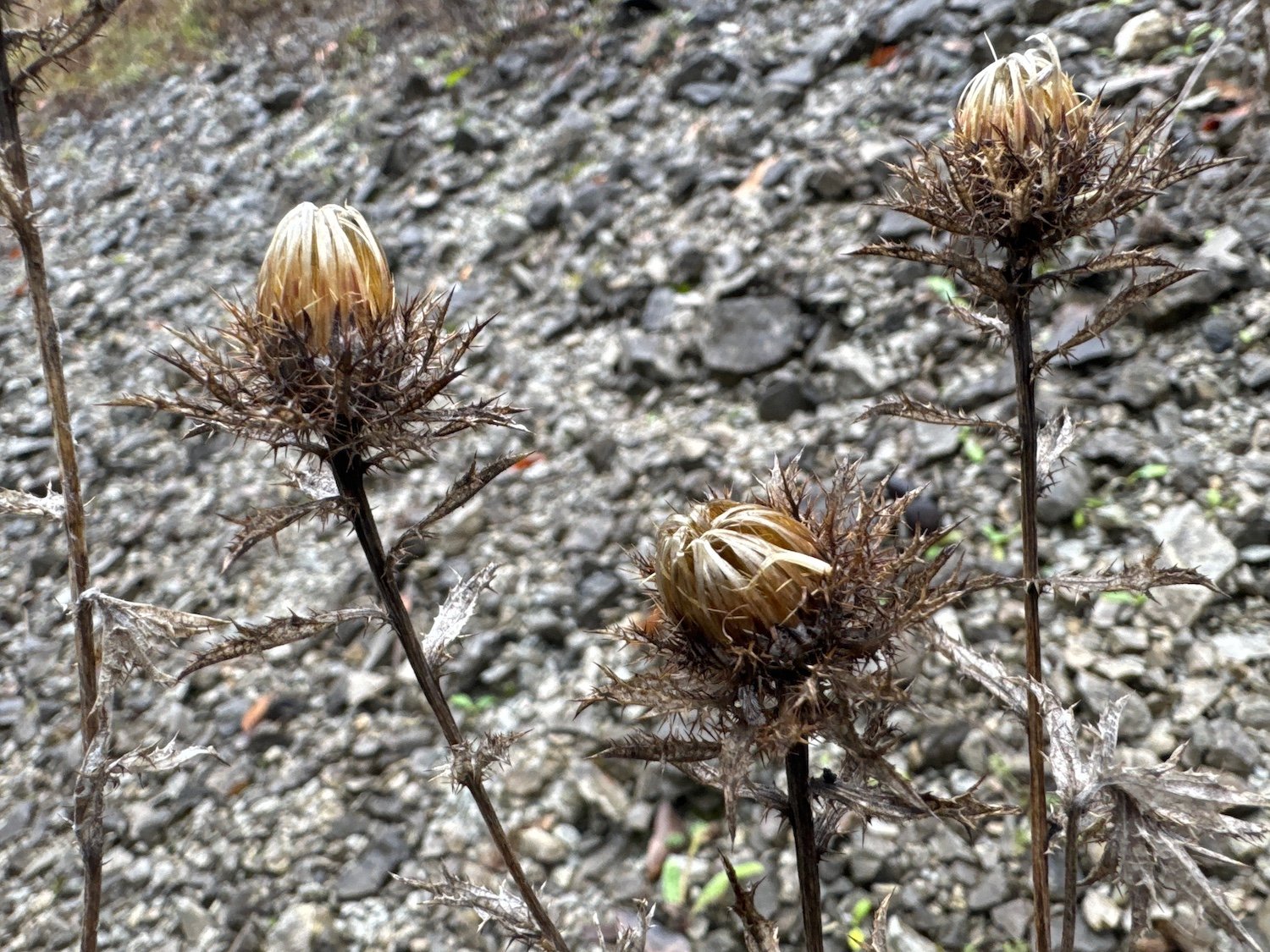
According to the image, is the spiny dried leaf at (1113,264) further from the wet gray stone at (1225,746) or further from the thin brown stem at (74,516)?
the wet gray stone at (1225,746)

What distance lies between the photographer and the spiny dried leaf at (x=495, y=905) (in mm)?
1806

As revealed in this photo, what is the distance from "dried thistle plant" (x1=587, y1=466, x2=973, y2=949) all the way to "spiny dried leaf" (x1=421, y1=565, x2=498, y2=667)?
0.48 metres

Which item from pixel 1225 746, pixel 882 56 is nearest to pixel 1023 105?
pixel 1225 746

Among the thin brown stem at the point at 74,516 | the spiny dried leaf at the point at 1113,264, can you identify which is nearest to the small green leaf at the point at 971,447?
the spiny dried leaf at the point at 1113,264

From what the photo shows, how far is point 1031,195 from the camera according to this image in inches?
63.1

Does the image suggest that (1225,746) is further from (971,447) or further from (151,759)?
(151,759)

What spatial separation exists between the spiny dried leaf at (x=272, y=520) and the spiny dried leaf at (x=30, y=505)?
54 centimetres

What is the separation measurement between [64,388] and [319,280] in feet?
1.93

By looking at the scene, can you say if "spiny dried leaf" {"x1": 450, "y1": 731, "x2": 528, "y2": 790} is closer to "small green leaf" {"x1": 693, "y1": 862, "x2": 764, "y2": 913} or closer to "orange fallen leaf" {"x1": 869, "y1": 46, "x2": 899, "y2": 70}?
"small green leaf" {"x1": 693, "y1": 862, "x2": 764, "y2": 913}

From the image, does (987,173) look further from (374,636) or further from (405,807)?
(374,636)

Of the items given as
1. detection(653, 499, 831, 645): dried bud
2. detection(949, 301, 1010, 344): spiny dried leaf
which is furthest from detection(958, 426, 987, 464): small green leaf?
detection(653, 499, 831, 645): dried bud

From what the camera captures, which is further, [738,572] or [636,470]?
[636,470]

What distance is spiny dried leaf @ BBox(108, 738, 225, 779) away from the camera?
1.78 m

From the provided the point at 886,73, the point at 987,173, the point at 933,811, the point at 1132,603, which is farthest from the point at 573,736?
the point at 886,73
